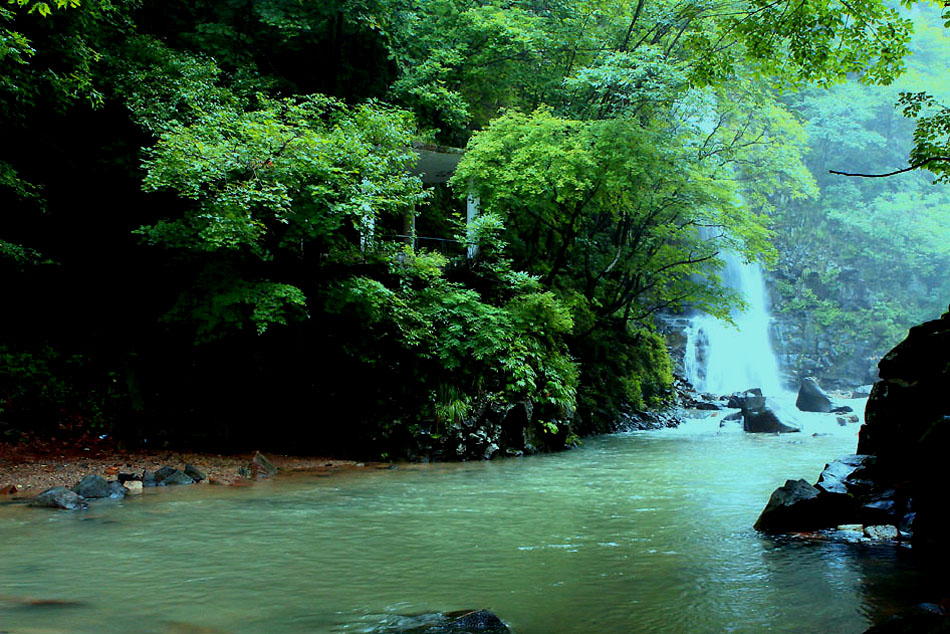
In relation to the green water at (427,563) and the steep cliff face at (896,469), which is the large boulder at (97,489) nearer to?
the green water at (427,563)

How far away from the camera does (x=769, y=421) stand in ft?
56.0

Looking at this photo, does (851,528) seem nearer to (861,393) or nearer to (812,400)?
(812,400)

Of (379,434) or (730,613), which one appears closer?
(730,613)

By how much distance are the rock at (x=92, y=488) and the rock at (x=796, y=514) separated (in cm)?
738

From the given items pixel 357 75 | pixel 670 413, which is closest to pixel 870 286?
pixel 670 413

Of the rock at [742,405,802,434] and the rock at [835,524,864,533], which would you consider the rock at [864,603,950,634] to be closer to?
the rock at [835,524,864,533]

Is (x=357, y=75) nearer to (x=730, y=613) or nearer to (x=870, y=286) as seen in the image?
(x=730, y=613)

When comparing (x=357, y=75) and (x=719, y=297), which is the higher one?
(x=357, y=75)

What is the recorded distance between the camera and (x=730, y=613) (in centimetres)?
447

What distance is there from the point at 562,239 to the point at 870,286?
29788 mm

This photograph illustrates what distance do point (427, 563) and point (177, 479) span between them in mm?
5088

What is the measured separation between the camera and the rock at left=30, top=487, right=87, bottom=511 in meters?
7.38

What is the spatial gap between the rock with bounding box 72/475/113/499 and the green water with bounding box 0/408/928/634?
46cm

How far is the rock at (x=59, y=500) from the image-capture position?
290 inches
